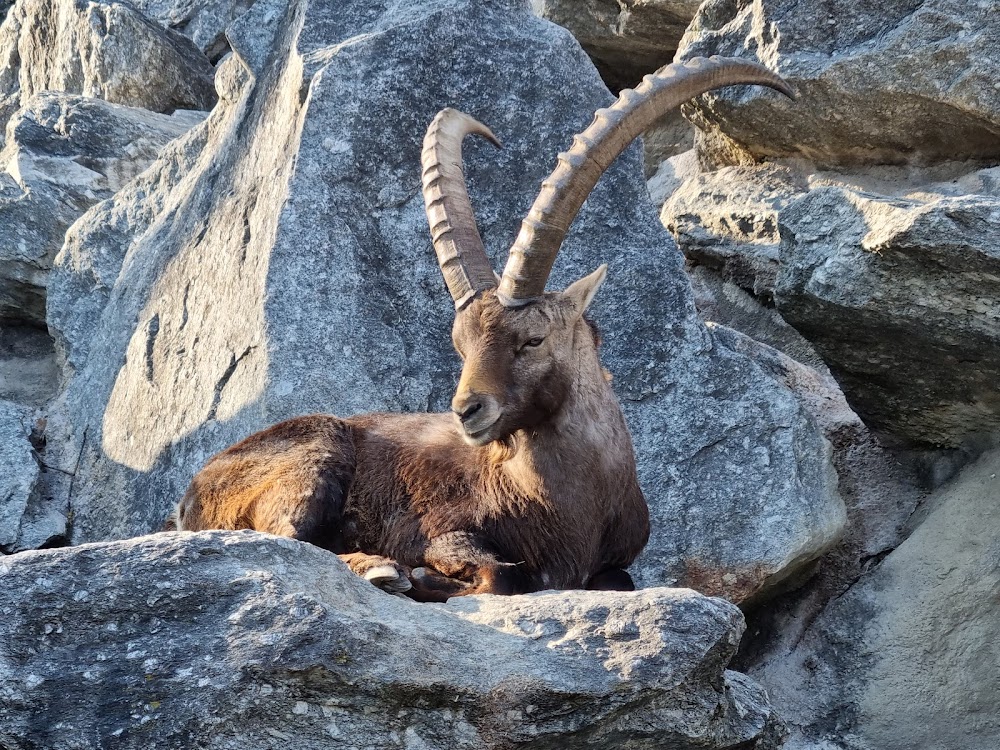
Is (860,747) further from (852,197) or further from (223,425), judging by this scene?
(223,425)

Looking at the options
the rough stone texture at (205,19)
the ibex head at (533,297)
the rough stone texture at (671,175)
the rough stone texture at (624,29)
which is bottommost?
the ibex head at (533,297)

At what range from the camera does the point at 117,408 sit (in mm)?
7613

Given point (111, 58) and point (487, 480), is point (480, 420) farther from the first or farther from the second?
point (111, 58)

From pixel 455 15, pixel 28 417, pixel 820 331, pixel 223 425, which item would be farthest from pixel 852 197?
pixel 28 417

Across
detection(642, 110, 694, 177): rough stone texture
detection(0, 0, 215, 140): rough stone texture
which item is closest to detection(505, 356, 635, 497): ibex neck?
detection(642, 110, 694, 177): rough stone texture

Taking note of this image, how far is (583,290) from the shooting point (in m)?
5.57

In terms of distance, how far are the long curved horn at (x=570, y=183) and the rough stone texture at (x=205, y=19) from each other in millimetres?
7601

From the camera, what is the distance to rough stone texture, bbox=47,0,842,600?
6.71 meters

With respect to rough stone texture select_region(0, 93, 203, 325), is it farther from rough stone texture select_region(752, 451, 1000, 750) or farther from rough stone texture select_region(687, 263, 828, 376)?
rough stone texture select_region(752, 451, 1000, 750)

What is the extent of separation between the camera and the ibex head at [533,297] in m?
5.17

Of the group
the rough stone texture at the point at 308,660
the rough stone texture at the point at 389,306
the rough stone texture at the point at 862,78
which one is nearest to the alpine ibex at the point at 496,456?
the rough stone texture at the point at 389,306

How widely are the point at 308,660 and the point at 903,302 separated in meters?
3.66

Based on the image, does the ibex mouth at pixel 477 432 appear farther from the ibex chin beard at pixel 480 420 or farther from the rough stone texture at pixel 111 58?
the rough stone texture at pixel 111 58

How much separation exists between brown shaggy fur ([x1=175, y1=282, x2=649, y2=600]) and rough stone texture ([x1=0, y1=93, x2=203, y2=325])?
415 centimetres
